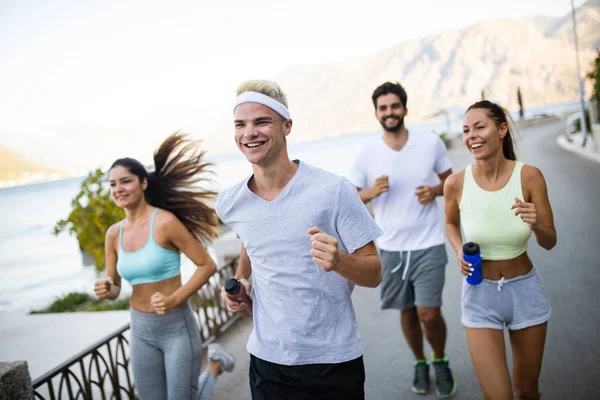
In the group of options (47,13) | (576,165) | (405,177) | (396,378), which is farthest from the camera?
(47,13)

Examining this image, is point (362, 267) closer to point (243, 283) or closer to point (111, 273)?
point (243, 283)

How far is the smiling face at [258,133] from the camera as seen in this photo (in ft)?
6.75

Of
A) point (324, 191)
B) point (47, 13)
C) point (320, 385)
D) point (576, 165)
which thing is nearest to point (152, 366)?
point (320, 385)

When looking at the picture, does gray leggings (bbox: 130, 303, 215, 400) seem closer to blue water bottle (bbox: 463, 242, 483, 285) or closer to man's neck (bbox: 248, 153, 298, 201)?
man's neck (bbox: 248, 153, 298, 201)

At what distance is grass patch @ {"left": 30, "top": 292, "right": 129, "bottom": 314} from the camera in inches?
444

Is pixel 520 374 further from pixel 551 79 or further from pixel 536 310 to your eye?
pixel 551 79

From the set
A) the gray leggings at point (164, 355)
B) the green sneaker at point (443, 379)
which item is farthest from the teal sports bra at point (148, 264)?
the green sneaker at point (443, 379)

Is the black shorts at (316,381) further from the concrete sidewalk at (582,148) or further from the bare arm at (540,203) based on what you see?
the concrete sidewalk at (582,148)

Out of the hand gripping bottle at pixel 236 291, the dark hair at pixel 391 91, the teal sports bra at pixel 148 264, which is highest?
the dark hair at pixel 391 91

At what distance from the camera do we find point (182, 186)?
4.14 metres

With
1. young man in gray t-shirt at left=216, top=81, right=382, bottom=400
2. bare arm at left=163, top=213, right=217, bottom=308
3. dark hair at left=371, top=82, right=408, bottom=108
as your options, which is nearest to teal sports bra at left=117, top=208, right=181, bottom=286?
bare arm at left=163, top=213, right=217, bottom=308

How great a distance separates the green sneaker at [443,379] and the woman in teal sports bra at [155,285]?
72.7 inches

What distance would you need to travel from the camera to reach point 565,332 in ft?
14.9

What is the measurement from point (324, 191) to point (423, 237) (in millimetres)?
2107
